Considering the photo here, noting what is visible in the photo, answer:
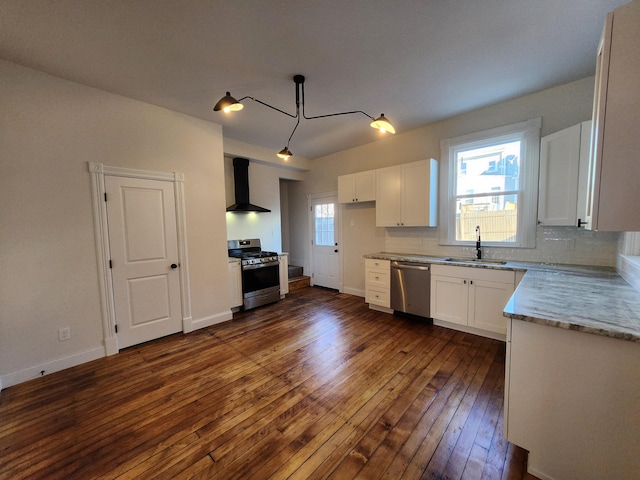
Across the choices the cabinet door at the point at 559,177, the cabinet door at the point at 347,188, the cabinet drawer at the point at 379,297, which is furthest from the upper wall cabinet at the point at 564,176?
the cabinet door at the point at 347,188

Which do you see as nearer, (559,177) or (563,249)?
(559,177)

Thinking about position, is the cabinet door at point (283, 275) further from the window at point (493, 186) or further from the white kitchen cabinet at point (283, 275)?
the window at point (493, 186)

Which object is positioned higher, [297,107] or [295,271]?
[297,107]

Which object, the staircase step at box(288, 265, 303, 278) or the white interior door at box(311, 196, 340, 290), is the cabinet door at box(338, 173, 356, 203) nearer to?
the white interior door at box(311, 196, 340, 290)

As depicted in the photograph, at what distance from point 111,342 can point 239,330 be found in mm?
1387

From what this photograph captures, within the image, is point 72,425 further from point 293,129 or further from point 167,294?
point 293,129

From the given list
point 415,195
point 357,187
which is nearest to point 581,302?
point 415,195

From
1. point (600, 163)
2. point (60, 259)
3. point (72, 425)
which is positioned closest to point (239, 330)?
point (72, 425)

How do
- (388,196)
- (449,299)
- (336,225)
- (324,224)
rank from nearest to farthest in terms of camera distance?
(449,299)
(388,196)
(336,225)
(324,224)

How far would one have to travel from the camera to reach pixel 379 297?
13.0 feet

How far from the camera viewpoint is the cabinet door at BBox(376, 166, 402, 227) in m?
3.97

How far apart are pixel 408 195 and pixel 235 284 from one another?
3.08 m

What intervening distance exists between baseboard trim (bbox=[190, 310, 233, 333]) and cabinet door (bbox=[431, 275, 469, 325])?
9.74 feet

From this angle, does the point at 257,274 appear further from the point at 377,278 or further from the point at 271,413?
the point at 271,413
